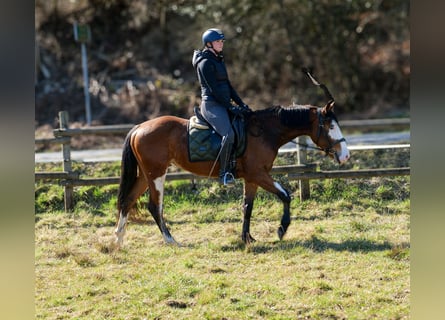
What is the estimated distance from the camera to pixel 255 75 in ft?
65.8

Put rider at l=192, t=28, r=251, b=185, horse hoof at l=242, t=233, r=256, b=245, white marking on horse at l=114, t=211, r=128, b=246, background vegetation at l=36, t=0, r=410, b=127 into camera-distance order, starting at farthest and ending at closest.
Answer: background vegetation at l=36, t=0, r=410, b=127 < horse hoof at l=242, t=233, r=256, b=245 < white marking on horse at l=114, t=211, r=128, b=246 < rider at l=192, t=28, r=251, b=185

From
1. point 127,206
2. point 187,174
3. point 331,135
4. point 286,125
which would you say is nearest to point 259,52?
point 187,174

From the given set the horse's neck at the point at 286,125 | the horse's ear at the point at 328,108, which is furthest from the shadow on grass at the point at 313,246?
the horse's ear at the point at 328,108

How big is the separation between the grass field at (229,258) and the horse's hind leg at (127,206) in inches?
7.5

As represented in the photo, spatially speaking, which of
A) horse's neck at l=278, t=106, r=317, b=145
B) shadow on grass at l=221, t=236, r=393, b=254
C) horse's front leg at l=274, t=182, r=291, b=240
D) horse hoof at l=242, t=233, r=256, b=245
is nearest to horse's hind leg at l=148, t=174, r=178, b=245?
shadow on grass at l=221, t=236, r=393, b=254

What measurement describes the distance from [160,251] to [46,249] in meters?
1.45

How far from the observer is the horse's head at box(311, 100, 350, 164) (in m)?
7.11

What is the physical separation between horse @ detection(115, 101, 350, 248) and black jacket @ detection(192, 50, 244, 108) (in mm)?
457

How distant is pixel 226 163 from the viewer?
7207mm

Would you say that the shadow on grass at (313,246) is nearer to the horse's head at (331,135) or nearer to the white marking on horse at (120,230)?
the horse's head at (331,135)

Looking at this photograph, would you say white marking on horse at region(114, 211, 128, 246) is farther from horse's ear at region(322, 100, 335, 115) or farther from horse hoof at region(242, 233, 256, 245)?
horse's ear at region(322, 100, 335, 115)
